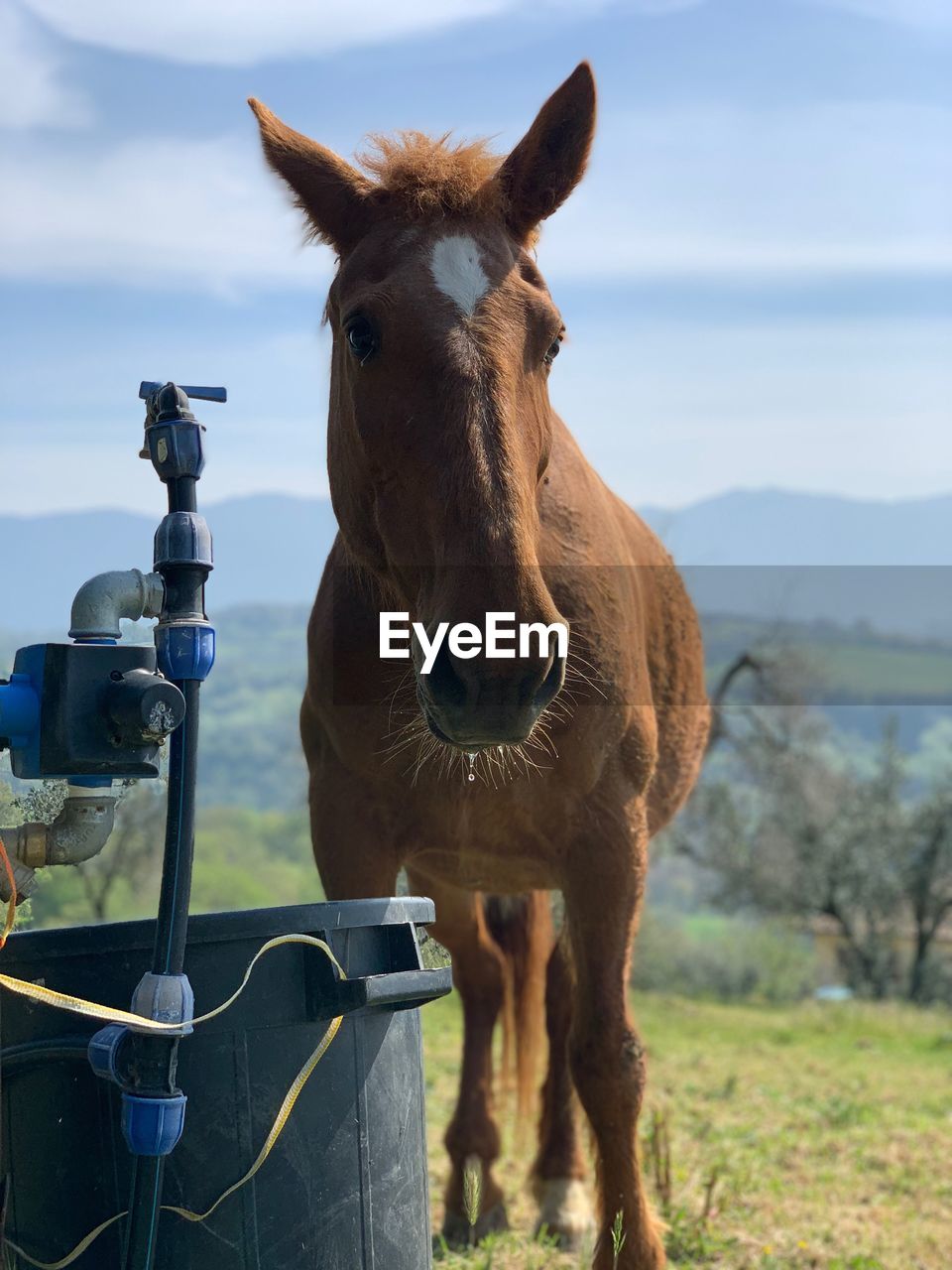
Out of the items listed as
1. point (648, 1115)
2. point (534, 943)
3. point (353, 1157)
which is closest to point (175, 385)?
point (353, 1157)

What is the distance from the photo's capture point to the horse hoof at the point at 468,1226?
14.8 feet

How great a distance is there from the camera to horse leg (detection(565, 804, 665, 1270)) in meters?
3.57

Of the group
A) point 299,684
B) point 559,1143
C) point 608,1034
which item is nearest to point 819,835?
point 299,684

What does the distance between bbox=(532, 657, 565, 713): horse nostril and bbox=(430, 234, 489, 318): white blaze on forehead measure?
0.83 meters

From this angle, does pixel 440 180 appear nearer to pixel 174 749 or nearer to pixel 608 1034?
pixel 174 749

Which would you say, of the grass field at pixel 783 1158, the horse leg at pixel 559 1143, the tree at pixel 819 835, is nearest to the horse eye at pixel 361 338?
the horse leg at pixel 559 1143

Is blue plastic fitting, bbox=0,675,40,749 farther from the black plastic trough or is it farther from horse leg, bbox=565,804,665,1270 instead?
horse leg, bbox=565,804,665,1270

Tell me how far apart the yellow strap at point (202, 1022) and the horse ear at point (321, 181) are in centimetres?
191

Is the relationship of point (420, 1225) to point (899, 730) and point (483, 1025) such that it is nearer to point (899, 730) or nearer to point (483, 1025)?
point (483, 1025)

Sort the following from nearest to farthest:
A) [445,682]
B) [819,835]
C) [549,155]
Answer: [445,682], [549,155], [819,835]

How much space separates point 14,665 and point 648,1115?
515 centimetres

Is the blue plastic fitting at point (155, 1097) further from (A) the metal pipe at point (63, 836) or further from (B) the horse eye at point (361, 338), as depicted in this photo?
(B) the horse eye at point (361, 338)

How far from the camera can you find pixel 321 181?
3309 millimetres

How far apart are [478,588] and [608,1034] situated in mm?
1645
